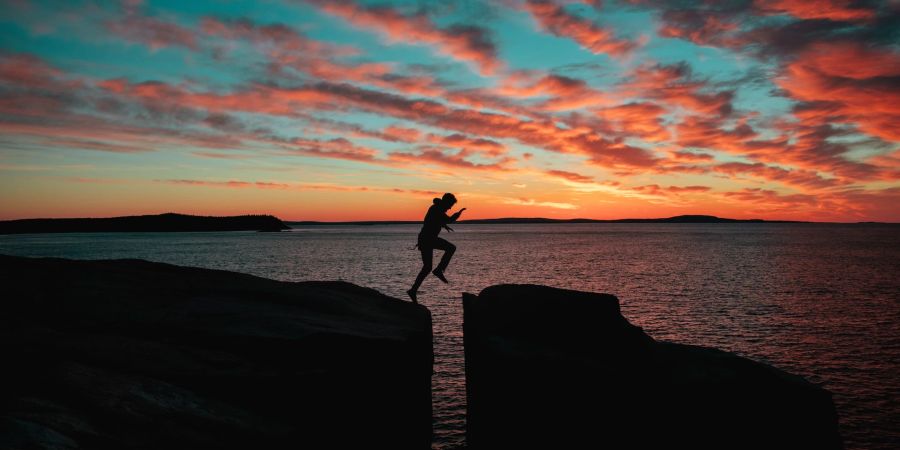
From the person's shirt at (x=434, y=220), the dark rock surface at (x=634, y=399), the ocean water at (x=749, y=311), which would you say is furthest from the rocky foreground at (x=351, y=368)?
the ocean water at (x=749, y=311)

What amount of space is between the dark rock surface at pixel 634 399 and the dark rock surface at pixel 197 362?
2195mm

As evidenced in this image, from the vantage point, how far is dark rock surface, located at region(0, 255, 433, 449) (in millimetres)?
5422

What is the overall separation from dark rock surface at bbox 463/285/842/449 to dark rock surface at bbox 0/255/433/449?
2.20 meters

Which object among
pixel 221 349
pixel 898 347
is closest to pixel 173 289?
pixel 221 349

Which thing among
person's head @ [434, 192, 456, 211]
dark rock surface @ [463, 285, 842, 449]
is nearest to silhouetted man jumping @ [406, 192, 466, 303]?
person's head @ [434, 192, 456, 211]

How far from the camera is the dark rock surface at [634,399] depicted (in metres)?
9.34

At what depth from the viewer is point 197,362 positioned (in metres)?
7.29

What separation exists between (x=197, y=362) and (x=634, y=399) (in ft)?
23.8

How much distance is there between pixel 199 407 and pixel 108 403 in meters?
0.96

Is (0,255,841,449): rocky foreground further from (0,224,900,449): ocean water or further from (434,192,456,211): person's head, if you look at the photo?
(0,224,900,449): ocean water

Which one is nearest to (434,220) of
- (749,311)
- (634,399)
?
(634,399)

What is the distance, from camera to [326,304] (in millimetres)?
10523

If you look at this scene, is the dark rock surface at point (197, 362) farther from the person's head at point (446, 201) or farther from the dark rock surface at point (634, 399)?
the person's head at point (446, 201)

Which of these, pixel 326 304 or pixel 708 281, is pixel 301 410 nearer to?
pixel 326 304
